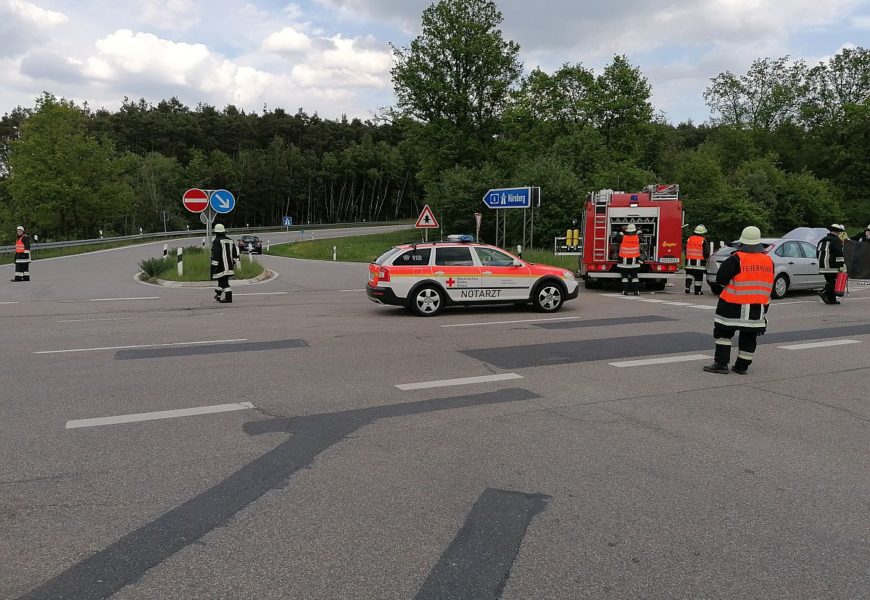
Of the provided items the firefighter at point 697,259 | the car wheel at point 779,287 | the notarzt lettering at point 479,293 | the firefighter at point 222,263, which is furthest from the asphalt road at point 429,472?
the firefighter at point 697,259

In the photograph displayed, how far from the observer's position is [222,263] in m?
15.4

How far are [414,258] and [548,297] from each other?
9.80ft

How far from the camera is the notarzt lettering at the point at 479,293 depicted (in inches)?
531

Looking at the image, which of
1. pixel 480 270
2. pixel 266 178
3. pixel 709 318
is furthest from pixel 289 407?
pixel 266 178

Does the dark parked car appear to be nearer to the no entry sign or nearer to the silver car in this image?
the no entry sign

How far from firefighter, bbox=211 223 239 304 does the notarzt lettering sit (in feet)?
18.4

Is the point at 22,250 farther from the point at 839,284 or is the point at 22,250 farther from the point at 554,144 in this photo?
the point at 554,144

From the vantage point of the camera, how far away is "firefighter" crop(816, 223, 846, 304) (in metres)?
15.2

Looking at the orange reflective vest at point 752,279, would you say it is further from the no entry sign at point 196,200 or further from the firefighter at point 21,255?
→ the firefighter at point 21,255

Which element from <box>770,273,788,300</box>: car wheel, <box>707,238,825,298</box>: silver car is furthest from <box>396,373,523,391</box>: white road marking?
<box>770,273,788,300</box>: car wheel

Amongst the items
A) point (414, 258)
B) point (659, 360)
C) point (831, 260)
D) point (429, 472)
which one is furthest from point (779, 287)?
point (429, 472)

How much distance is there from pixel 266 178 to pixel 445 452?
93.7 m

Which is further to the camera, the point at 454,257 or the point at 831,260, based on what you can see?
the point at 831,260

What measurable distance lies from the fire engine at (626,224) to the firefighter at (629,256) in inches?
47.7
